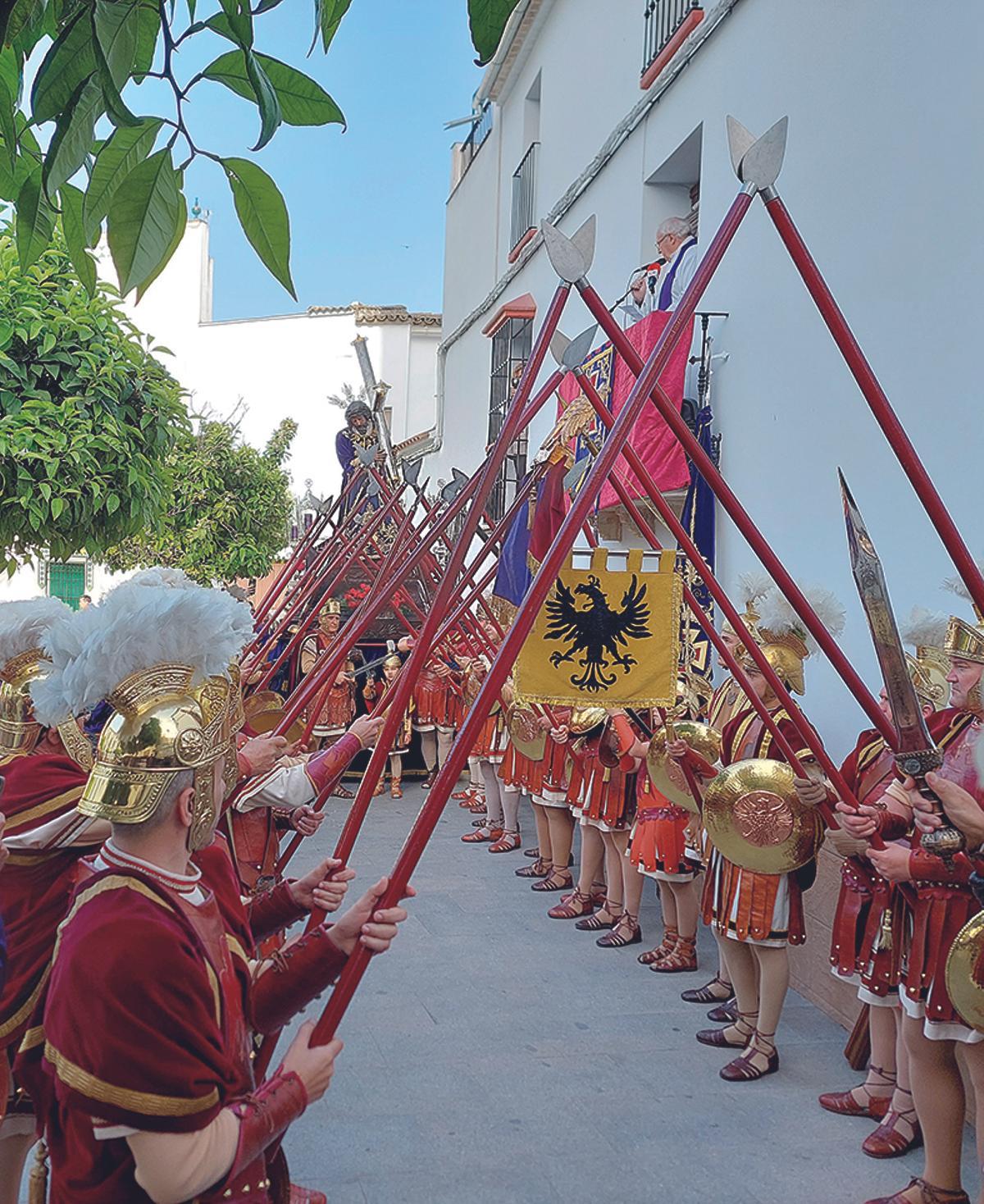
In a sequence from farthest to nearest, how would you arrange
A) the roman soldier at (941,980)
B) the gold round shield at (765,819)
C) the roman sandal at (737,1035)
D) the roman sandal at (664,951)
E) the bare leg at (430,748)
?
the bare leg at (430,748) → the roman sandal at (664,951) → the roman sandal at (737,1035) → the gold round shield at (765,819) → the roman soldier at (941,980)

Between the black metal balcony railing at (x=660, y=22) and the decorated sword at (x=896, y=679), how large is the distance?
6.54m

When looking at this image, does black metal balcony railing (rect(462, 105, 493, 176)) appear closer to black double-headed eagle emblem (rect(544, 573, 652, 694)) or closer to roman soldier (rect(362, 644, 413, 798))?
roman soldier (rect(362, 644, 413, 798))

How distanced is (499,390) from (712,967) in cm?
963

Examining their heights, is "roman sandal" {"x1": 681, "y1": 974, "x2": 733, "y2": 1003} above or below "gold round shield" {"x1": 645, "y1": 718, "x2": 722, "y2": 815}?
below

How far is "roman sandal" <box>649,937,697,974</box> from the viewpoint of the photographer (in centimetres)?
571

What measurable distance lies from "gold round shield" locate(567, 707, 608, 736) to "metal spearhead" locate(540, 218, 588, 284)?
3.61 metres

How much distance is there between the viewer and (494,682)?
219 cm

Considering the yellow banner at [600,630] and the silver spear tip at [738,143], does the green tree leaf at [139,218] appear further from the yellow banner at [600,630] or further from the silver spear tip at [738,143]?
the yellow banner at [600,630]

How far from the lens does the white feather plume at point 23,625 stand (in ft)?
10.7

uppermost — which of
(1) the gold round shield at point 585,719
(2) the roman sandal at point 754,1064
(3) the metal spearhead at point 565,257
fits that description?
(3) the metal spearhead at point 565,257

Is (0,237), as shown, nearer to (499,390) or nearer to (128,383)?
(128,383)

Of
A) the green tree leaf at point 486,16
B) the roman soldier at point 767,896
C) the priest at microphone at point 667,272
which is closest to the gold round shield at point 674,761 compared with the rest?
Answer: the roman soldier at point 767,896

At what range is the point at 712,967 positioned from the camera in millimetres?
5812

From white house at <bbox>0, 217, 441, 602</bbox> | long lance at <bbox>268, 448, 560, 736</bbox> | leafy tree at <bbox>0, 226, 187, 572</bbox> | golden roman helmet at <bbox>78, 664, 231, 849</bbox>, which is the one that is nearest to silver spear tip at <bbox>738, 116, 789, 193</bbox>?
long lance at <bbox>268, 448, 560, 736</bbox>
